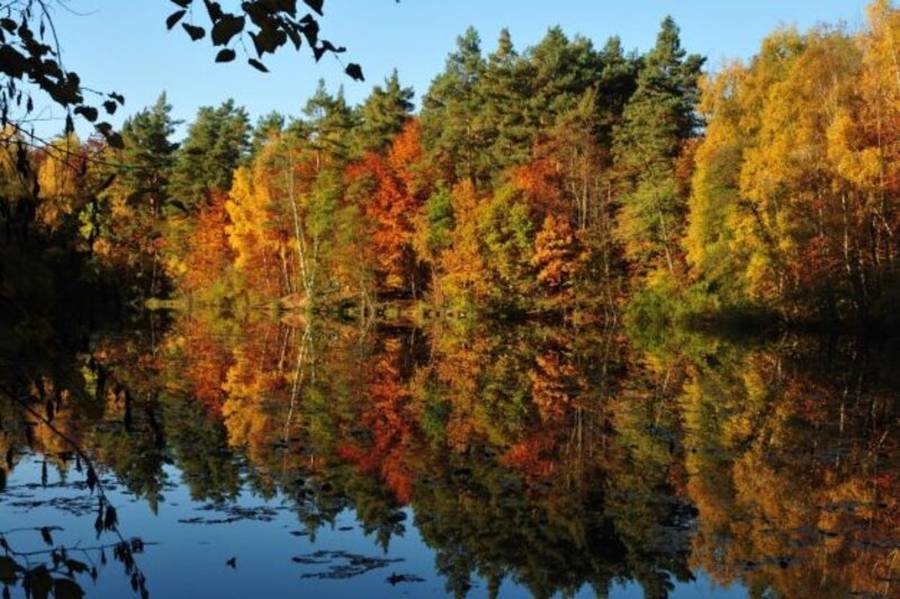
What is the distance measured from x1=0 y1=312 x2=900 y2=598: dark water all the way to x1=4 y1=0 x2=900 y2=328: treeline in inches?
517

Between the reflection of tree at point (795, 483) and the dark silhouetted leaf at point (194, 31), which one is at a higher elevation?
the dark silhouetted leaf at point (194, 31)

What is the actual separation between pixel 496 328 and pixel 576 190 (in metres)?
14.3

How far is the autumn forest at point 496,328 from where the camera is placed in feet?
22.5

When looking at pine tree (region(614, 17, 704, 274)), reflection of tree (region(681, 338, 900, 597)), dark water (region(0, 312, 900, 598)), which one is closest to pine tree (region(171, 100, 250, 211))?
pine tree (region(614, 17, 704, 274))

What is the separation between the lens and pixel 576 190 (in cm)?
5362

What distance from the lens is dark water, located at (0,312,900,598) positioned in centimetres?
847

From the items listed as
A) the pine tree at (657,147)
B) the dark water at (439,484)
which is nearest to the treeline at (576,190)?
the pine tree at (657,147)

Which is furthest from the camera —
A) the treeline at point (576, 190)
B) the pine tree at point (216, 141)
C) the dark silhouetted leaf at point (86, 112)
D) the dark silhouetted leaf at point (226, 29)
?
the pine tree at point (216, 141)

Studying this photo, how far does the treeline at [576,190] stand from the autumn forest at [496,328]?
0.64 feet

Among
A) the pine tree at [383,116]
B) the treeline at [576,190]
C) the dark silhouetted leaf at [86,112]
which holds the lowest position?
the dark silhouetted leaf at [86,112]

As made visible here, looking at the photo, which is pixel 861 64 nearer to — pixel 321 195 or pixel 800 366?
pixel 800 366

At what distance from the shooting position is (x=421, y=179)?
5638cm

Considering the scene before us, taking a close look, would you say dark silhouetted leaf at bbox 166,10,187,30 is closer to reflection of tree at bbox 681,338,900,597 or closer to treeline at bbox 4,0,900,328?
reflection of tree at bbox 681,338,900,597

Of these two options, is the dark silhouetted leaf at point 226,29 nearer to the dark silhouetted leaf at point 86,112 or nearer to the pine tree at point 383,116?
the dark silhouetted leaf at point 86,112
